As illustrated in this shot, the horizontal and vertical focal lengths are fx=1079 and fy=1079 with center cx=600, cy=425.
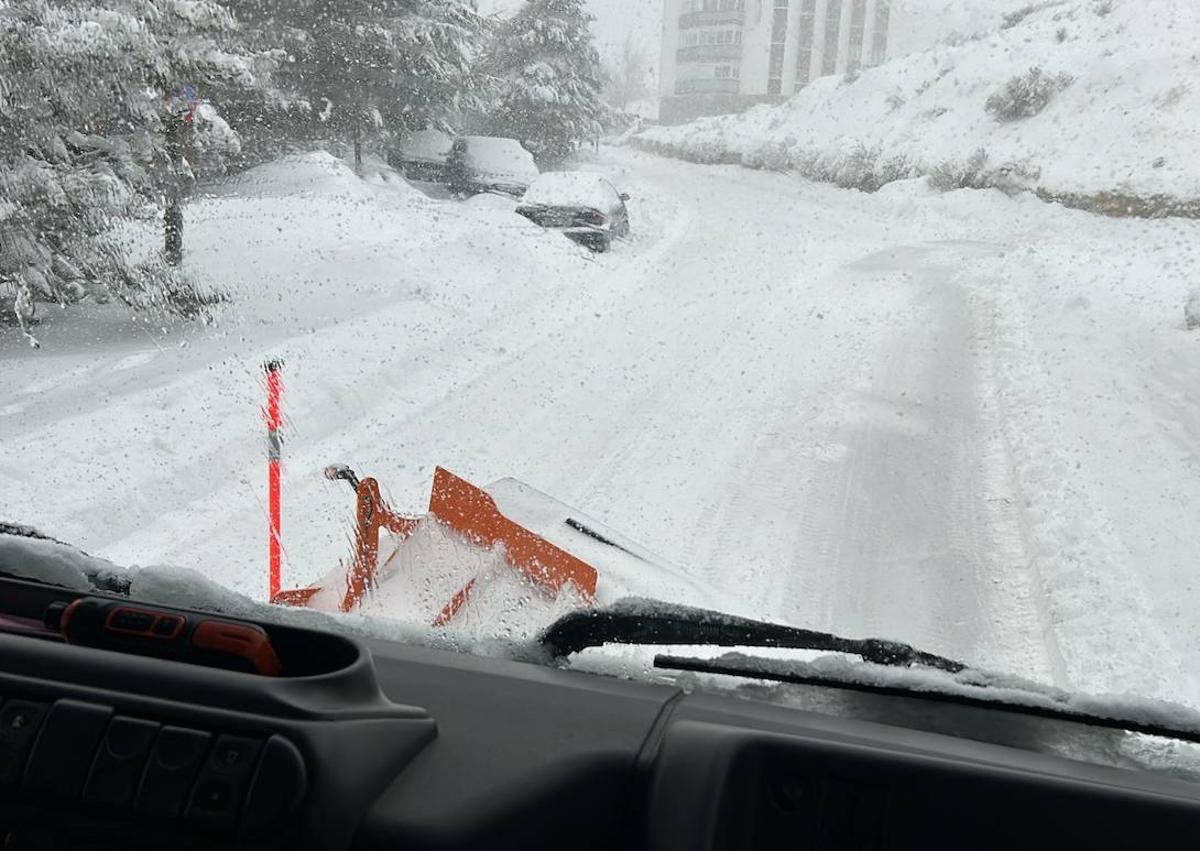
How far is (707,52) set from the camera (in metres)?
8.97

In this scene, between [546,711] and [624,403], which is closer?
[546,711]

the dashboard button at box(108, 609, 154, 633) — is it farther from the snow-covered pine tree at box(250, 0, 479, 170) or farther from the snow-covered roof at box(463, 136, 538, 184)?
the snow-covered roof at box(463, 136, 538, 184)

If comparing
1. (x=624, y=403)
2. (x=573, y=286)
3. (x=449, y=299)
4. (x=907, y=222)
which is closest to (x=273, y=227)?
(x=449, y=299)

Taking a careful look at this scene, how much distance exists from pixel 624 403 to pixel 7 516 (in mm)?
4305

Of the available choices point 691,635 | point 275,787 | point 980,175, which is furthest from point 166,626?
point 980,175

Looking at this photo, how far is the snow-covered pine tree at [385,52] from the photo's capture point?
39.9 feet

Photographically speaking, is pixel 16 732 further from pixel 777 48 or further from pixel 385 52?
pixel 385 52

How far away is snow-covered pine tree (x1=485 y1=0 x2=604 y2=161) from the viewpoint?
43.9ft

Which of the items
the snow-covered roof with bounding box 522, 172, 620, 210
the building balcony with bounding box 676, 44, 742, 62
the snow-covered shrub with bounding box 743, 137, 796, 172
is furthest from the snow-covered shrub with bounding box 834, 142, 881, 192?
the building balcony with bounding box 676, 44, 742, 62

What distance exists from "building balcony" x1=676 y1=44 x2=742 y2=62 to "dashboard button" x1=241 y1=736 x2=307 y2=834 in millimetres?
8081

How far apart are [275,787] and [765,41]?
7.92 metres

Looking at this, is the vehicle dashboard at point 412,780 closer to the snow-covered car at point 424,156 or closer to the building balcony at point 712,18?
the building balcony at point 712,18

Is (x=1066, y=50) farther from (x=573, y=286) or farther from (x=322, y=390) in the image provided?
(x=322, y=390)

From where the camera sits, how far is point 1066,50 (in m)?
15.0
